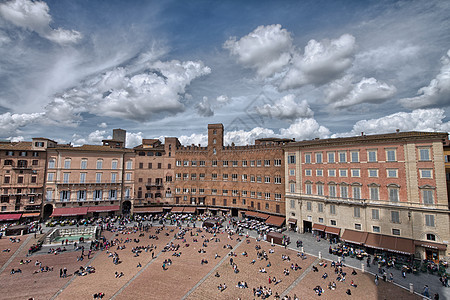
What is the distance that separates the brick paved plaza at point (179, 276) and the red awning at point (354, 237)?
6801 mm

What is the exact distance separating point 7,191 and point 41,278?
30.8 meters

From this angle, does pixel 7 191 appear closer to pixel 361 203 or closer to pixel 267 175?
pixel 267 175

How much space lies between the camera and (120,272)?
109 ft

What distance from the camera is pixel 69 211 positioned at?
54.4 m

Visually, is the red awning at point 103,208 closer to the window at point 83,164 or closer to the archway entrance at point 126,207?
the archway entrance at point 126,207

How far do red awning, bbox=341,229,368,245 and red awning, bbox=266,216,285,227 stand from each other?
41.7ft

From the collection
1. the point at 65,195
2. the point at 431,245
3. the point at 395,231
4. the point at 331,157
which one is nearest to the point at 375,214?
the point at 395,231

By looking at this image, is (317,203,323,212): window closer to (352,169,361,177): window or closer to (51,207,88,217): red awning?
(352,169,361,177): window

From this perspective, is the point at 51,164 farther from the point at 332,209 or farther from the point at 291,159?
the point at 332,209

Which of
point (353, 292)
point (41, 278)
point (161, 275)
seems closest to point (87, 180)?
point (41, 278)

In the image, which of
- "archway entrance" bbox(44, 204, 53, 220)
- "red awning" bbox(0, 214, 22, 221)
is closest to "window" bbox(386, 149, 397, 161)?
"archway entrance" bbox(44, 204, 53, 220)

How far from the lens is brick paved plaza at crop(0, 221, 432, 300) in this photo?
91.9 ft

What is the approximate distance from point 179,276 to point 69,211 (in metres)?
37.0

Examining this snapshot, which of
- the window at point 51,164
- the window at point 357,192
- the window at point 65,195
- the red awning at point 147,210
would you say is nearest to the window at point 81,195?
the window at point 65,195
